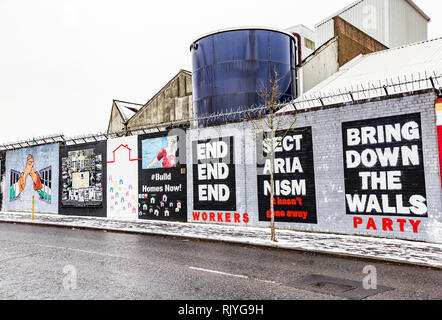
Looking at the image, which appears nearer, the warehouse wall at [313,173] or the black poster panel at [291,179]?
the warehouse wall at [313,173]

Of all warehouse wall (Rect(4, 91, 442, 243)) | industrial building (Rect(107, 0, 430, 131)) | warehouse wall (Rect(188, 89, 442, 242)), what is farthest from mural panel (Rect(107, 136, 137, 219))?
warehouse wall (Rect(188, 89, 442, 242))

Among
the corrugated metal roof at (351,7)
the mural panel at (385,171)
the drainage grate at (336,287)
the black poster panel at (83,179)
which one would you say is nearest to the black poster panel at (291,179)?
the mural panel at (385,171)

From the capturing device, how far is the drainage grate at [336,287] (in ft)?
21.3

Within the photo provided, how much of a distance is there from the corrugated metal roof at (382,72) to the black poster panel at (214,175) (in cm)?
394

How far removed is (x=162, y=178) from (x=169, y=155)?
1251 mm

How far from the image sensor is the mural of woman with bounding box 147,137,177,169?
18969 mm

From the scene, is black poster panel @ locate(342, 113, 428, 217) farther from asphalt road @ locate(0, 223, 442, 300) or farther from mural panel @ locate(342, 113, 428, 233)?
asphalt road @ locate(0, 223, 442, 300)

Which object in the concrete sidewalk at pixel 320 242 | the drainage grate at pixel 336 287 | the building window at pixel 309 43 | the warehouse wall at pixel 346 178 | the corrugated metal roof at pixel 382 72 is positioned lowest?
the drainage grate at pixel 336 287

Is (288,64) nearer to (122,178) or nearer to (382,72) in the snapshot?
(382,72)

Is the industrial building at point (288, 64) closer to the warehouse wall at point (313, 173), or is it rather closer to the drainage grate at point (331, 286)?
the warehouse wall at point (313, 173)

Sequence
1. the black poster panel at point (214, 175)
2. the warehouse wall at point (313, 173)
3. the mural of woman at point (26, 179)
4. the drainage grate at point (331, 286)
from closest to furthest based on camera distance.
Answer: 1. the drainage grate at point (331, 286)
2. the warehouse wall at point (313, 173)
3. the black poster panel at point (214, 175)
4. the mural of woman at point (26, 179)

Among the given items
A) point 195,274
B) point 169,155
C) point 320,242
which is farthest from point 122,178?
point 195,274
